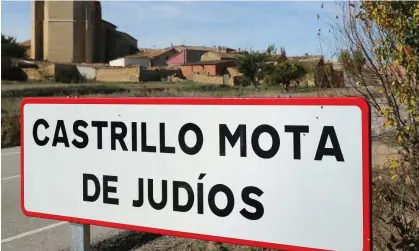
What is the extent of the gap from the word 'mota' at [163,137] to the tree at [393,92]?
2100 millimetres

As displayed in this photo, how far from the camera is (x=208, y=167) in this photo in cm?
181

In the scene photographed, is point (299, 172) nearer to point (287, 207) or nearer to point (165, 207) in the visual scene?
point (287, 207)

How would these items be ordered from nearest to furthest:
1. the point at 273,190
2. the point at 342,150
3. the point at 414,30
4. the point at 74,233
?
the point at 342,150, the point at 273,190, the point at 74,233, the point at 414,30

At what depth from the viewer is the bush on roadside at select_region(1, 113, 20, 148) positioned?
544 inches

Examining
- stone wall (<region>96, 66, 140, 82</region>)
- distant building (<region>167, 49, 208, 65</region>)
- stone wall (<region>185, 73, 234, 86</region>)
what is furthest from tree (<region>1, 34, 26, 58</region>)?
stone wall (<region>185, 73, 234, 86</region>)

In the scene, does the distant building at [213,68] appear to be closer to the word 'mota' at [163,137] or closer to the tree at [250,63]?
the tree at [250,63]

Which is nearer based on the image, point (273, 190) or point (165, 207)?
point (273, 190)

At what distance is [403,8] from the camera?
13.3 feet

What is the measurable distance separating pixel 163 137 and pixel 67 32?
8697 cm

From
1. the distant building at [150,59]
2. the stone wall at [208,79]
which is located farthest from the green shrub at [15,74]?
the stone wall at [208,79]

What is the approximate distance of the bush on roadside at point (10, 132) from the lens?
13.8 metres

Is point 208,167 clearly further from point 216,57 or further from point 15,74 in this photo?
point 15,74

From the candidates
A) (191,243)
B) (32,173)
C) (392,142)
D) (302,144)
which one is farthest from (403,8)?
(32,173)

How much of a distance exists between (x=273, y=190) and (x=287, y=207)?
73 millimetres
